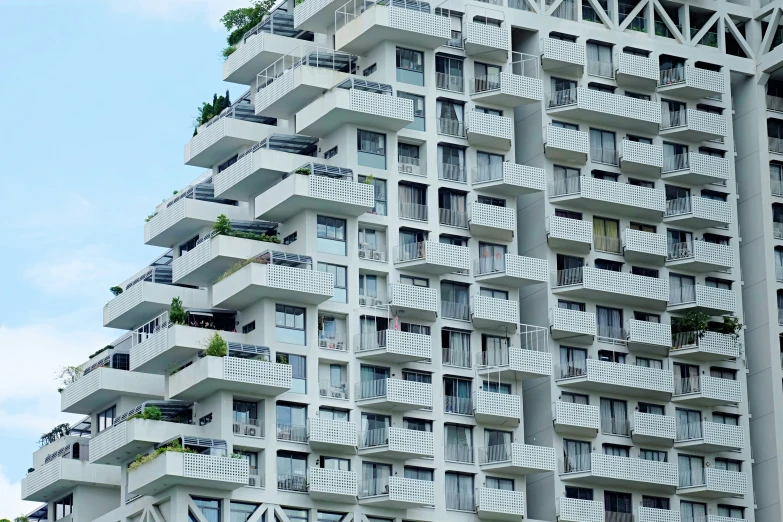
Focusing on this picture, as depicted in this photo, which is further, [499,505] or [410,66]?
[410,66]

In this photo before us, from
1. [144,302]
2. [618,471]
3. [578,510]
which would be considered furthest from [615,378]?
[144,302]

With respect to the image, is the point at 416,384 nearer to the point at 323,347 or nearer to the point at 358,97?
the point at 323,347

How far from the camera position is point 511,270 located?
4272 inches

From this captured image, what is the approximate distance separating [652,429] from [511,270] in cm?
1231

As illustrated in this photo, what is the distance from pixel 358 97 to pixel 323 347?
1392 cm

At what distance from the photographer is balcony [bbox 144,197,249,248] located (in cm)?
11531

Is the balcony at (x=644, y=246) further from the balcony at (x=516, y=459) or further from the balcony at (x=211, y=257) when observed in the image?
the balcony at (x=211, y=257)

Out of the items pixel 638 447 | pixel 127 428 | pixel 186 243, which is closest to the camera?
pixel 127 428

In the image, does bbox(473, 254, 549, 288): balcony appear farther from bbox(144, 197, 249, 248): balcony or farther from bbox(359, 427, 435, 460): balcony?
bbox(144, 197, 249, 248): balcony

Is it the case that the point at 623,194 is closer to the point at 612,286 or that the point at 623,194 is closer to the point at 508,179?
the point at 612,286

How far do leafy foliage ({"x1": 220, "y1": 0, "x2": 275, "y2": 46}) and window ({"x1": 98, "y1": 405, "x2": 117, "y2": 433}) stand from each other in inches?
1008

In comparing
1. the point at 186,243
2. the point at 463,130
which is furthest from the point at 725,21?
the point at 186,243

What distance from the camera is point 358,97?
107375 mm

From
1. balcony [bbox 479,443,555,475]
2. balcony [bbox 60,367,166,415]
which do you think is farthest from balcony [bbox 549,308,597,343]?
balcony [bbox 60,367,166,415]
